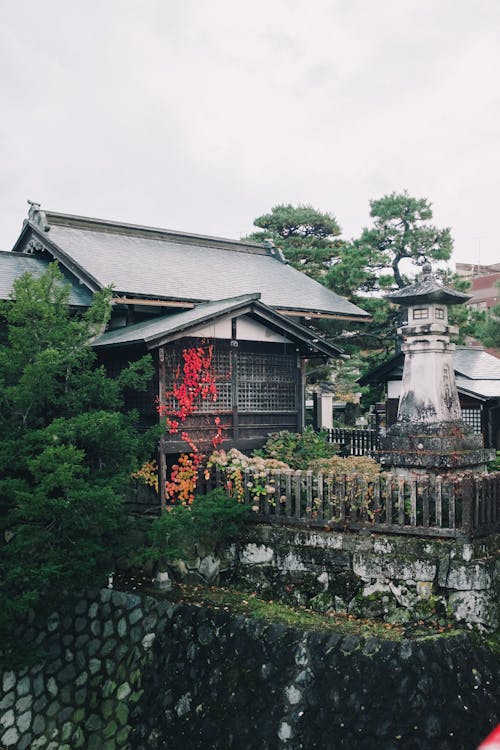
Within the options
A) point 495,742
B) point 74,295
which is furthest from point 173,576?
point 495,742

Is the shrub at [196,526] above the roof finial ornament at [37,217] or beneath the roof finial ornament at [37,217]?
beneath

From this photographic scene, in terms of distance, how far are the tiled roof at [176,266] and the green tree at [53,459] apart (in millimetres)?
4214

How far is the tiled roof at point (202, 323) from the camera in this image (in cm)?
1264

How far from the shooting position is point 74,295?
15172 millimetres

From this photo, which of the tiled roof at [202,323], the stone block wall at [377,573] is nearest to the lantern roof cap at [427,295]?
the tiled roof at [202,323]

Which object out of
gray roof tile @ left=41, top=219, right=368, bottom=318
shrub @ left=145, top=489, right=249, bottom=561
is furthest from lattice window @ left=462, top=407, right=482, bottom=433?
shrub @ left=145, top=489, right=249, bottom=561

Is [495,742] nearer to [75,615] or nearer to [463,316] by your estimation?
[75,615]

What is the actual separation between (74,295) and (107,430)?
6.08 metres

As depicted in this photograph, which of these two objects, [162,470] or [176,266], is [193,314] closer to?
[162,470]

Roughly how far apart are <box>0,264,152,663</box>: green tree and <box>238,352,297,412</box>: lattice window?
13.1ft

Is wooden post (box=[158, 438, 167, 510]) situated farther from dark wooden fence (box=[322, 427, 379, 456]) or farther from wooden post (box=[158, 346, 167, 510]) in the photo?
dark wooden fence (box=[322, 427, 379, 456])

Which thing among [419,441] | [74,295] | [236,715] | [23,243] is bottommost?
[236,715]

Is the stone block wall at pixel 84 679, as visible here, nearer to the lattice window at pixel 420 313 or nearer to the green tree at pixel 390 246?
the lattice window at pixel 420 313

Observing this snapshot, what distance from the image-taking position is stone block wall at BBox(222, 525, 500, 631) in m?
9.22
